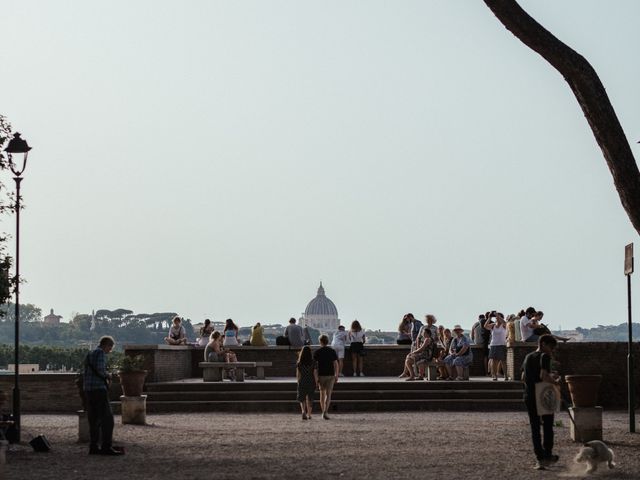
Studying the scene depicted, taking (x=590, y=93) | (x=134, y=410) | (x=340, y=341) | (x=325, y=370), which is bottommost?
(x=134, y=410)

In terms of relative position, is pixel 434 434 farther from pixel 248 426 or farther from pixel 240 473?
pixel 240 473

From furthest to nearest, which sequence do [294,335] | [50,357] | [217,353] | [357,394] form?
[50,357] < [294,335] < [217,353] < [357,394]

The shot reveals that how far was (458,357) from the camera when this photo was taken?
2942cm

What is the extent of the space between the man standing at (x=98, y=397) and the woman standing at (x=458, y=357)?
1306 centimetres

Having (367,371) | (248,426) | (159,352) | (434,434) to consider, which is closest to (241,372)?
(159,352)

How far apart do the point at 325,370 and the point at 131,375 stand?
3.47m

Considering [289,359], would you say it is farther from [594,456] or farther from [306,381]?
[594,456]

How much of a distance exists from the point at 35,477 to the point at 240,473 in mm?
2122

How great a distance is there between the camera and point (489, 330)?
32281 mm

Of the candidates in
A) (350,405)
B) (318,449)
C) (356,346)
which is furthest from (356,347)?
(318,449)

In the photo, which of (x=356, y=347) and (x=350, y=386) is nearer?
(x=350, y=386)

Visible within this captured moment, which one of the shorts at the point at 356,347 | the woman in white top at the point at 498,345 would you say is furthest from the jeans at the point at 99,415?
the shorts at the point at 356,347

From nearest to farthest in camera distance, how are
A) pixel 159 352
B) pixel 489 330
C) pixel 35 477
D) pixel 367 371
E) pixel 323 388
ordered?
1. pixel 35 477
2. pixel 323 388
3. pixel 159 352
4. pixel 489 330
5. pixel 367 371

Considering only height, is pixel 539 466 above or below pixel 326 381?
below
